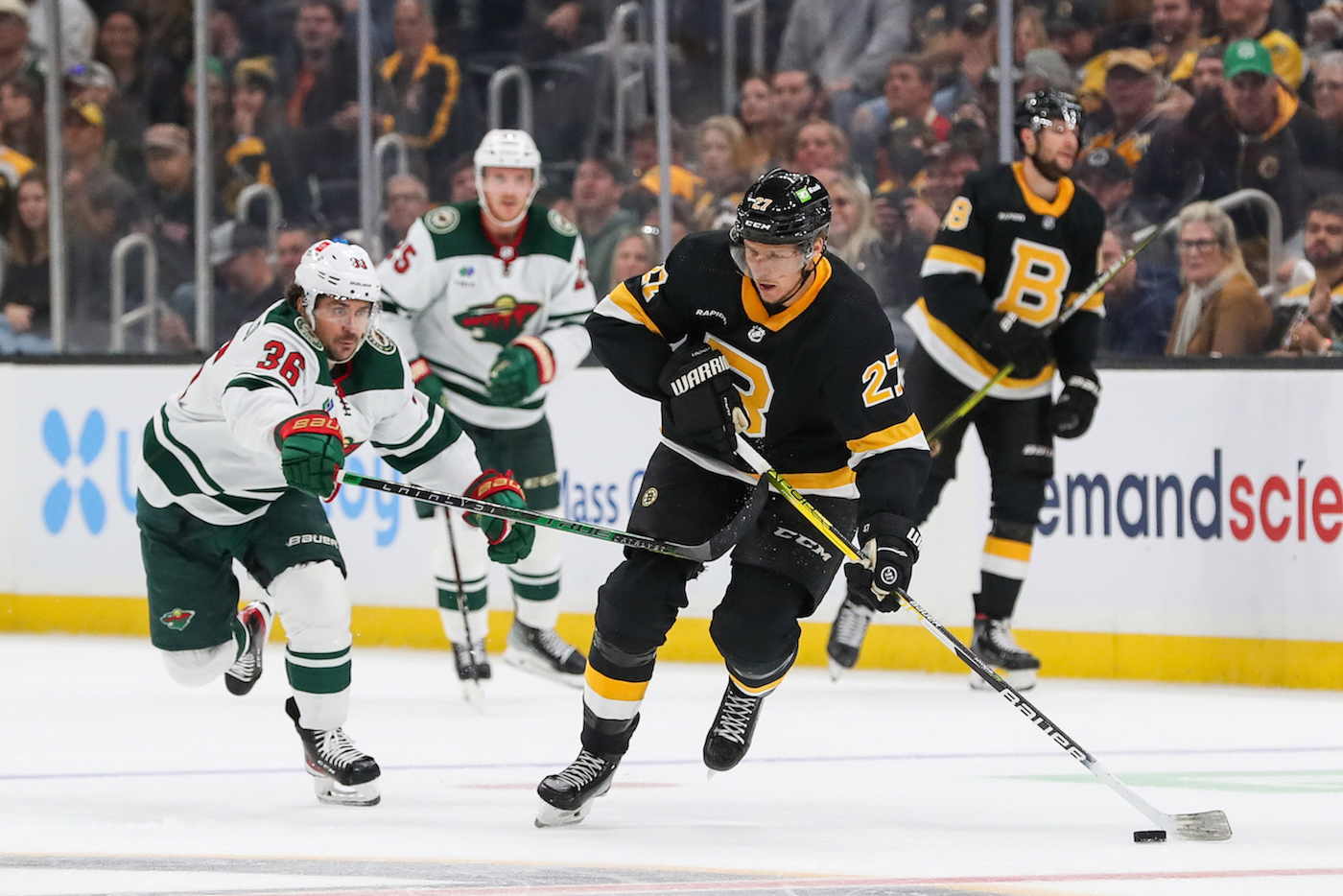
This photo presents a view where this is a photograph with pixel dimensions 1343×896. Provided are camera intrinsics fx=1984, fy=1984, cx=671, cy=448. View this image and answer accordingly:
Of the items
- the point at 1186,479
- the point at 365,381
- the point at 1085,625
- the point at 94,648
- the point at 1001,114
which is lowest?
the point at 94,648

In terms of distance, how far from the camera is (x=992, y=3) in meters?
6.65

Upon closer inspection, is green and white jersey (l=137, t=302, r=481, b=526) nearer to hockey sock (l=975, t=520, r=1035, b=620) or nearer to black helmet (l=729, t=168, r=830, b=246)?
black helmet (l=729, t=168, r=830, b=246)

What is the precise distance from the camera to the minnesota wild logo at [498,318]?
5.92m

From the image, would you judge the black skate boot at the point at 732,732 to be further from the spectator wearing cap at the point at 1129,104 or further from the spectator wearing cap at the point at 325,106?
the spectator wearing cap at the point at 325,106

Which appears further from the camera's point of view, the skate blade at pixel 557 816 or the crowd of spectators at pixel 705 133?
the crowd of spectators at pixel 705 133

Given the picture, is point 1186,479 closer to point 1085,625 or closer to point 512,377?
point 1085,625

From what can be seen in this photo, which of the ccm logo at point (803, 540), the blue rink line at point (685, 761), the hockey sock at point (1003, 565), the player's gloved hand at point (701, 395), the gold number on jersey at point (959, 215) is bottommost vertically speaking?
the blue rink line at point (685, 761)

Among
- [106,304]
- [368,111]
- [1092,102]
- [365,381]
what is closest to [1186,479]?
[1092,102]

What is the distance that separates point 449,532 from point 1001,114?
2.36 metres

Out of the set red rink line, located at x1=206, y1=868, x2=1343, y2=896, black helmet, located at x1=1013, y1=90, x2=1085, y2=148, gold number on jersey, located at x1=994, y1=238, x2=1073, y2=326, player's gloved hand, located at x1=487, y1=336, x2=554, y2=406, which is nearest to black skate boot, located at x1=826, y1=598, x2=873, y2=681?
gold number on jersey, located at x1=994, y1=238, x2=1073, y2=326

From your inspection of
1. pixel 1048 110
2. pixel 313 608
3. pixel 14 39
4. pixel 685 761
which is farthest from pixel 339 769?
pixel 14 39

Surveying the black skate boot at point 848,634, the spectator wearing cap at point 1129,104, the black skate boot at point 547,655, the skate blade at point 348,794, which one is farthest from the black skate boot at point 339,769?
the spectator wearing cap at point 1129,104

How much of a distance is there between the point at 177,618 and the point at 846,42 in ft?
11.9

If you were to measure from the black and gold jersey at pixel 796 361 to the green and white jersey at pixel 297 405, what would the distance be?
0.50m
